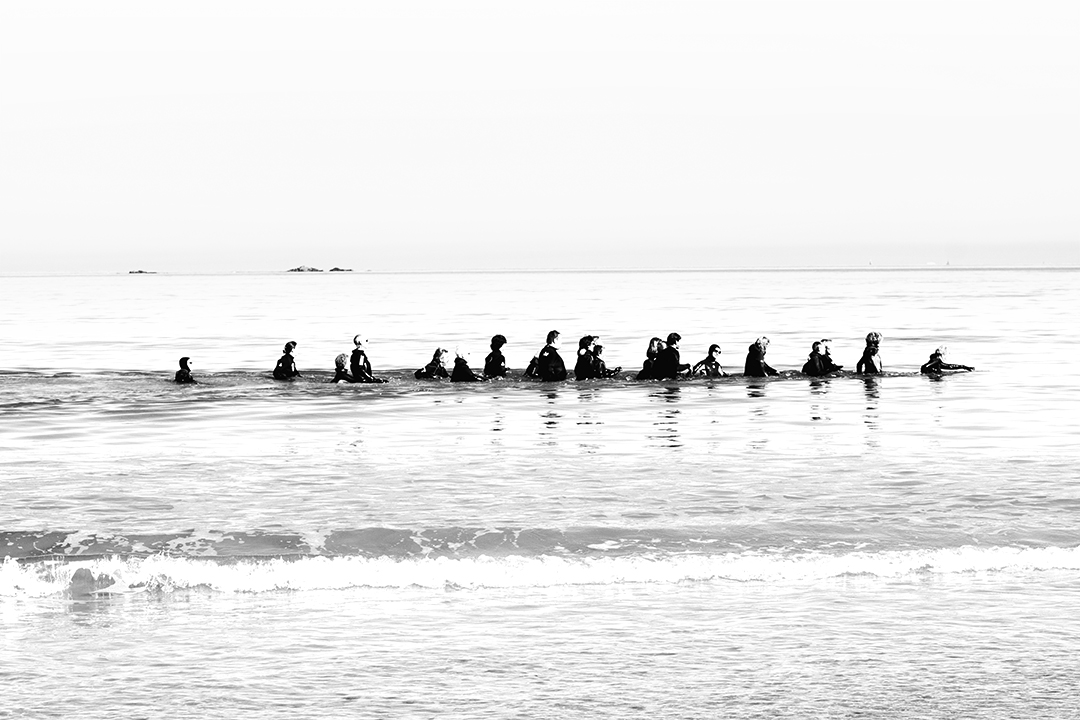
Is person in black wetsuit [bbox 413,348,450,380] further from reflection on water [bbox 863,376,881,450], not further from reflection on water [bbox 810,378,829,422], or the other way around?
reflection on water [bbox 863,376,881,450]

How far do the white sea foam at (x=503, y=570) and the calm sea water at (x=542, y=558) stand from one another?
1.5 inches

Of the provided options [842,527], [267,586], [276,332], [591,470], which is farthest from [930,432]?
[276,332]

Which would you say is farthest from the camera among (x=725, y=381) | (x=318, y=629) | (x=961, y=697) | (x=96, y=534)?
(x=725, y=381)

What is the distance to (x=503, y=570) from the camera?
12312mm

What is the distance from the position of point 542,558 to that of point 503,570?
0.54 metres

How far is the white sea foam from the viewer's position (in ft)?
39.1

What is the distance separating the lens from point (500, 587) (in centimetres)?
1183

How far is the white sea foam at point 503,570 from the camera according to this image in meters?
11.9

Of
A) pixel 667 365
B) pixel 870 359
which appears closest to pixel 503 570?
pixel 667 365

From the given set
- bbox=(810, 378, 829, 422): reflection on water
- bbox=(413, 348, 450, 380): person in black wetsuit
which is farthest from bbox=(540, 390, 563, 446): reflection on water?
bbox=(810, 378, 829, 422): reflection on water

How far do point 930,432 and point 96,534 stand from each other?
14.4m

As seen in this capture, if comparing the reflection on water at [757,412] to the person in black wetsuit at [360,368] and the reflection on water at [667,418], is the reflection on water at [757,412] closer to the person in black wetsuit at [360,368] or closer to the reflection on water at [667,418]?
the reflection on water at [667,418]

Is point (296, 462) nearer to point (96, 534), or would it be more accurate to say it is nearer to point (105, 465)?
point (105, 465)

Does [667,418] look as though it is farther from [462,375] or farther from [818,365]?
[818,365]
